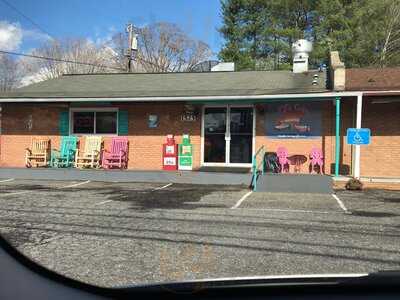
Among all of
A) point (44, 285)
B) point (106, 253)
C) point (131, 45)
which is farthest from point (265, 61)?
point (44, 285)

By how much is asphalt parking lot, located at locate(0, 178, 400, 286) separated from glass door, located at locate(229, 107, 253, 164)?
13.2 feet

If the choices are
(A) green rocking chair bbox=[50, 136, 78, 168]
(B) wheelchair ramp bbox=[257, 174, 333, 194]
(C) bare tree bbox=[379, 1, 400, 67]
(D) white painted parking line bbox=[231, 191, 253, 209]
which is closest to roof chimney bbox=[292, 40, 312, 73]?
(B) wheelchair ramp bbox=[257, 174, 333, 194]

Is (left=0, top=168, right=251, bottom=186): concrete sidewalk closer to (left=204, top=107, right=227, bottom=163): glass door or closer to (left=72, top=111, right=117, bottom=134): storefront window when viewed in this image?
(left=204, top=107, right=227, bottom=163): glass door

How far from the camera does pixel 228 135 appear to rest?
1769 cm

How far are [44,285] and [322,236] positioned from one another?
5.89 metres

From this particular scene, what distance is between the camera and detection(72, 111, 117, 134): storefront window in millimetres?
18875

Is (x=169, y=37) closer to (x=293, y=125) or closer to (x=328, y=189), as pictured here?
(x=293, y=125)

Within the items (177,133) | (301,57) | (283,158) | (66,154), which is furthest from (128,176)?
(301,57)

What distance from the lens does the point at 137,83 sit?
20188 millimetres

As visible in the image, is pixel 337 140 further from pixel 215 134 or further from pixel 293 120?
pixel 215 134

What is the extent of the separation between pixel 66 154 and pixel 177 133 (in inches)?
155

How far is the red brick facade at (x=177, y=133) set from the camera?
16.3 m

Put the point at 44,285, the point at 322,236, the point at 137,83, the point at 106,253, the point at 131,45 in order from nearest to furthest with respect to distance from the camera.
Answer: the point at 44,285, the point at 106,253, the point at 322,236, the point at 137,83, the point at 131,45

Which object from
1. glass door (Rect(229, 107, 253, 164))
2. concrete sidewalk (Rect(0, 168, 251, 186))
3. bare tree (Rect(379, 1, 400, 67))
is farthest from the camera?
bare tree (Rect(379, 1, 400, 67))
